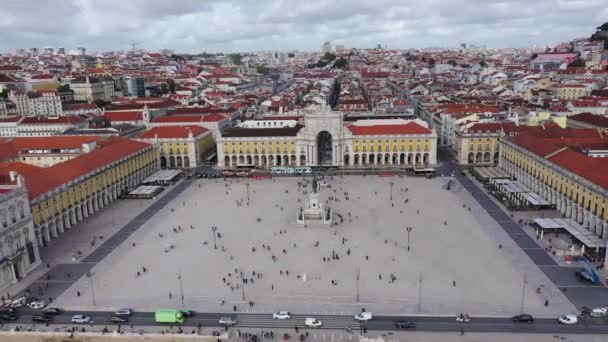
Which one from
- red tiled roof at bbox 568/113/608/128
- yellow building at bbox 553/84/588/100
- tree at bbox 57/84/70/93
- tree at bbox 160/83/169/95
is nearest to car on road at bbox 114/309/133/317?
red tiled roof at bbox 568/113/608/128

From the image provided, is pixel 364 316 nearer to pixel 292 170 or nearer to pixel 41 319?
pixel 41 319

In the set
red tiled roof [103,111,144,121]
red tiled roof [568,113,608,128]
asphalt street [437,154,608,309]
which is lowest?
asphalt street [437,154,608,309]

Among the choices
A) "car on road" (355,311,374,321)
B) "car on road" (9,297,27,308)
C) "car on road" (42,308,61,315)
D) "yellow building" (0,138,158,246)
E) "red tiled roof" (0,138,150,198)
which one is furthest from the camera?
"red tiled roof" (0,138,150,198)

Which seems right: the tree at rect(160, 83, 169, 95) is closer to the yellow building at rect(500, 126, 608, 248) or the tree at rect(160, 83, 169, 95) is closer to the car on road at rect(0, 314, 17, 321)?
Result: the yellow building at rect(500, 126, 608, 248)

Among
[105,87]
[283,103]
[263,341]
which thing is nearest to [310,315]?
[263,341]

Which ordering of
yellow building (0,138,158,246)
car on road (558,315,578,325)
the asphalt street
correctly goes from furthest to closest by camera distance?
yellow building (0,138,158,246) → the asphalt street → car on road (558,315,578,325)

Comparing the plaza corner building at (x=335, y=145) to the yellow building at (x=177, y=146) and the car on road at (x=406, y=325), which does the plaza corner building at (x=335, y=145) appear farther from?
the car on road at (x=406, y=325)

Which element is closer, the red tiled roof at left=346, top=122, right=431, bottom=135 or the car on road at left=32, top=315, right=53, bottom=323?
the car on road at left=32, top=315, right=53, bottom=323

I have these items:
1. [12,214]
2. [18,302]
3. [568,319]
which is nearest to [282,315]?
[568,319]
